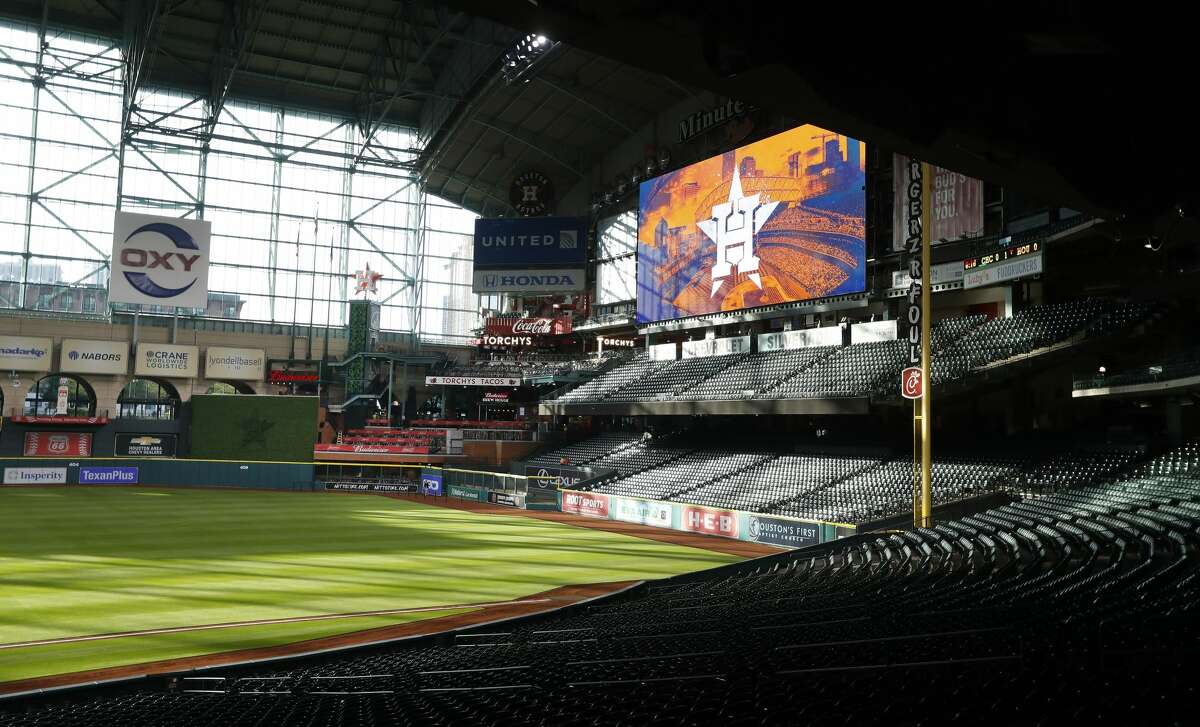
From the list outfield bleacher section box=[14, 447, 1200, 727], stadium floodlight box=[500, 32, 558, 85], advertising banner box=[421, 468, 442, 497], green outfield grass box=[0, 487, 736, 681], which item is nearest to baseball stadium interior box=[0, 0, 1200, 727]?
outfield bleacher section box=[14, 447, 1200, 727]

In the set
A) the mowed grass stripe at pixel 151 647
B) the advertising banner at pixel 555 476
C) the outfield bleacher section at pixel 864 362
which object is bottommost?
the mowed grass stripe at pixel 151 647

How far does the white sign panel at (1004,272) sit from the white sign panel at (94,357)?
44640mm

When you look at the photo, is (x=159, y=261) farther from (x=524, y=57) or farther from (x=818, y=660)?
(x=818, y=660)

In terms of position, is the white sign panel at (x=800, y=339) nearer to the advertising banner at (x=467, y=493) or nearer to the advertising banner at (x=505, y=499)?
the advertising banner at (x=505, y=499)

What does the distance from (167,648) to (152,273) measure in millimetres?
39434

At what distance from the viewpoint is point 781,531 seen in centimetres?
2522

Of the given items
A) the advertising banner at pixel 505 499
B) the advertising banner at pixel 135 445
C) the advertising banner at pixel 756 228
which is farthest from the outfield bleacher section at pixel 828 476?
the advertising banner at pixel 135 445

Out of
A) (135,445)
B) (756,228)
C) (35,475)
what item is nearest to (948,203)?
(756,228)

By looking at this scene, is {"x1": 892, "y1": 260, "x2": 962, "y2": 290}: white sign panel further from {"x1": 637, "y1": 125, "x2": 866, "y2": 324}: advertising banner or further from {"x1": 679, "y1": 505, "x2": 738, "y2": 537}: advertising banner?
{"x1": 679, "y1": 505, "x2": 738, "y2": 537}: advertising banner

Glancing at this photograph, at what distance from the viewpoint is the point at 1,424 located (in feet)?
146

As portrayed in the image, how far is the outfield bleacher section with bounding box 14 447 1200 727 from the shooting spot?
5.07 metres

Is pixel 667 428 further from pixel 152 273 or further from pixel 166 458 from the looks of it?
pixel 152 273

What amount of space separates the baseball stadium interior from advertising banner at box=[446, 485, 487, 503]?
0.28m

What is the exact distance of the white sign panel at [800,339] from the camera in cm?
3641
